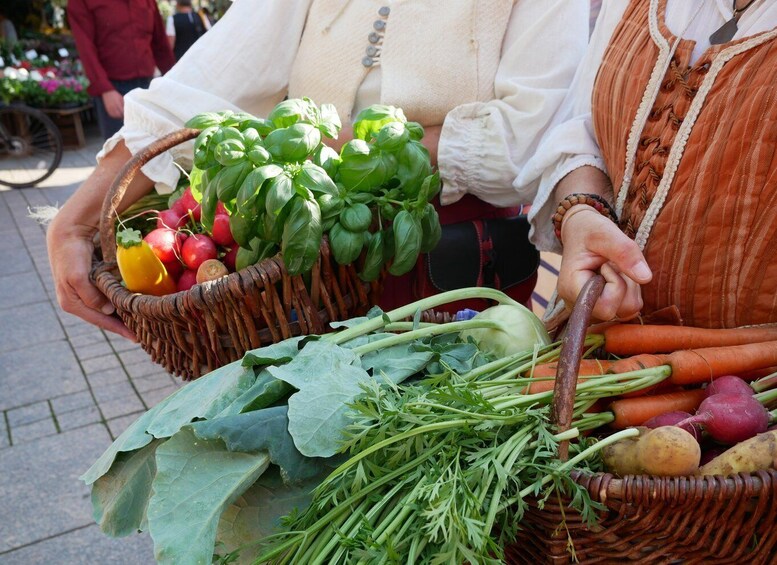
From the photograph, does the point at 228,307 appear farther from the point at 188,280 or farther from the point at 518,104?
the point at 518,104

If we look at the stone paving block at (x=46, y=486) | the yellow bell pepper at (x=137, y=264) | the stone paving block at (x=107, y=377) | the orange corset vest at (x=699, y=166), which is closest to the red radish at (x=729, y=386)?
the orange corset vest at (x=699, y=166)

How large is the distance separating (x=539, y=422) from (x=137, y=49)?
5078mm

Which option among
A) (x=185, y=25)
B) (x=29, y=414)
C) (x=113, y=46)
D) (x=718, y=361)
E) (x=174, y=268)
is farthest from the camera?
(x=185, y=25)

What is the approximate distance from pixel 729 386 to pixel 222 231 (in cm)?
94

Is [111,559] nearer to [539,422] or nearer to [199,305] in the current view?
[199,305]

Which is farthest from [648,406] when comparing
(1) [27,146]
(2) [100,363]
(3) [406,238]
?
(1) [27,146]

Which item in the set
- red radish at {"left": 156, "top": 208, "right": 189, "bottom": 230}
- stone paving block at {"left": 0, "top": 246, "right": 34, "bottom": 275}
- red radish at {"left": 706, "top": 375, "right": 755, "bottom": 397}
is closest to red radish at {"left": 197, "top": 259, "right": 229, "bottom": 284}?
red radish at {"left": 156, "top": 208, "right": 189, "bottom": 230}

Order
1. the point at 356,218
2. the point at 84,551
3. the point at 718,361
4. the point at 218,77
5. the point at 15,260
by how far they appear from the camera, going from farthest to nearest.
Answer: the point at 15,260
the point at 84,551
the point at 218,77
the point at 356,218
the point at 718,361

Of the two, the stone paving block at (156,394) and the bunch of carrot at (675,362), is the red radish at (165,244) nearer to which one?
the bunch of carrot at (675,362)

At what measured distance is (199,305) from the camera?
1.13 m

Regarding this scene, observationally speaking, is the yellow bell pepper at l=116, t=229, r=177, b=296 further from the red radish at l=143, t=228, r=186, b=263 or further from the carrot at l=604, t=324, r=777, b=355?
the carrot at l=604, t=324, r=777, b=355

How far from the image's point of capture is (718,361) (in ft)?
3.06

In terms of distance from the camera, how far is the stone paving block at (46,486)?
2.17 m

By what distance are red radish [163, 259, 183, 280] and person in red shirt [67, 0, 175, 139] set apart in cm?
378
